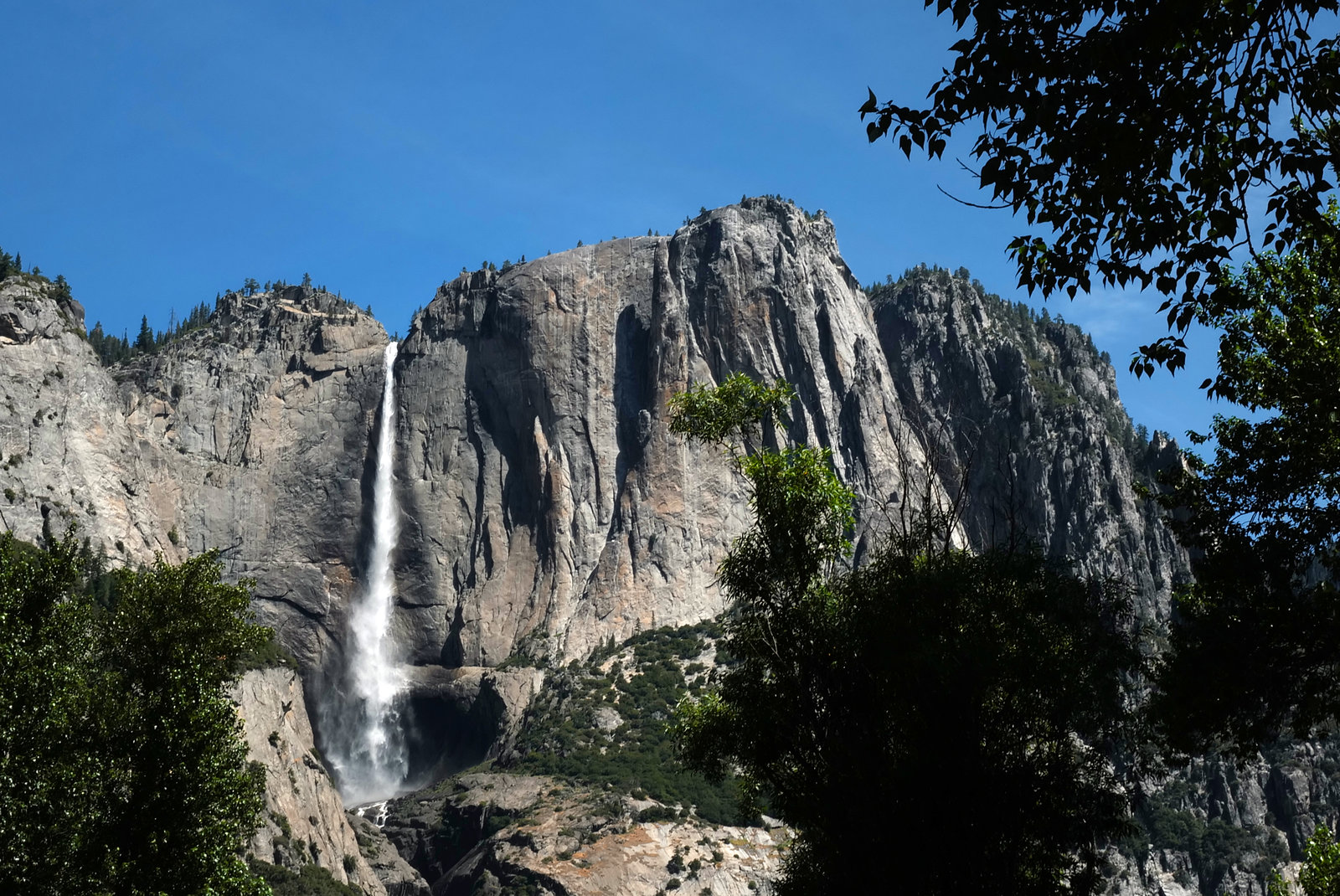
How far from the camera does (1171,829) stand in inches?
3863

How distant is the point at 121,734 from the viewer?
27062 mm

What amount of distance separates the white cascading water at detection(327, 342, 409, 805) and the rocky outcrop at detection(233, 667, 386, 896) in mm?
19454

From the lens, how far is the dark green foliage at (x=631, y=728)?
85062mm

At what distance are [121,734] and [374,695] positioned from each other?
84.5 meters

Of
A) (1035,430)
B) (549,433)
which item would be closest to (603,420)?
(549,433)

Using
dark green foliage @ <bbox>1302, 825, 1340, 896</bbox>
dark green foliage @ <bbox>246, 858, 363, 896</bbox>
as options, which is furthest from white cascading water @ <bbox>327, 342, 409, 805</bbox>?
dark green foliage @ <bbox>1302, 825, 1340, 896</bbox>

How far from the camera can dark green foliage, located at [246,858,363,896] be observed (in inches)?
2489

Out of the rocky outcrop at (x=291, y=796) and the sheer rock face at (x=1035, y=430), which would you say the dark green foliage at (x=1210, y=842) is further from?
the rocky outcrop at (x=291, y=796)

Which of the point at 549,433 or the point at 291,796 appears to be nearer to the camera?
the point at 291,796

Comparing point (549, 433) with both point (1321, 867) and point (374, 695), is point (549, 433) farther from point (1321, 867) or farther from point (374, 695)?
point (1321, 867)

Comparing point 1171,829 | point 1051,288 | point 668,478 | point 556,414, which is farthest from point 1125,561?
point 1051,288

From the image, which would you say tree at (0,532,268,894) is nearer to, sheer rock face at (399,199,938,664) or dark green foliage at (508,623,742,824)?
dark green foliage at (508,623,742,824)

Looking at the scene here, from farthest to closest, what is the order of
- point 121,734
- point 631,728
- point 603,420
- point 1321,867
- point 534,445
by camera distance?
point 603,420, point 534,445, point 631,728, point 121,734, point 1321,867

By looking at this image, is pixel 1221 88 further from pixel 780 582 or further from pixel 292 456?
pixel 292 456
